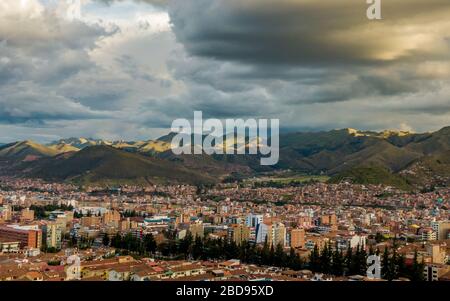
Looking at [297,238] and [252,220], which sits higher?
[252,220]

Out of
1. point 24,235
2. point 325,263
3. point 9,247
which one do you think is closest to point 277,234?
point 325,263

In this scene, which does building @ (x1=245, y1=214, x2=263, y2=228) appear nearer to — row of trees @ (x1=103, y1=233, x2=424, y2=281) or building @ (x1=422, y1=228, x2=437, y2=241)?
row of trees @ (x1=103, y1=233, x2=424, y2=281)

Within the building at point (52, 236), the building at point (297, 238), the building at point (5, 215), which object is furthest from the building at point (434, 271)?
the building at point (5, 215)

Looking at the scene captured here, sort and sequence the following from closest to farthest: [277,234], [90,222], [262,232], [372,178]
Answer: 1. [277,234]
2. [262,232]
3. [90,222]
4. [372,178]

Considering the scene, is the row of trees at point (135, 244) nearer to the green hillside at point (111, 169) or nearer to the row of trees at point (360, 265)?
the row of trees at point (360, 265)

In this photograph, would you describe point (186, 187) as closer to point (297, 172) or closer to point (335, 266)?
point (297, 172)

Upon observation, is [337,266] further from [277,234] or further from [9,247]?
[9,247]

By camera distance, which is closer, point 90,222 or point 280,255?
point 280,255

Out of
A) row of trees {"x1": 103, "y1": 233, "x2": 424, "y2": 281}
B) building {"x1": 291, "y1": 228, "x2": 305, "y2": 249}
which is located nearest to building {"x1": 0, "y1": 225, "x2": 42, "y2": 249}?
row of trees {"x1": 103, "y1": 233, "x2": 424, "y2": 281}
